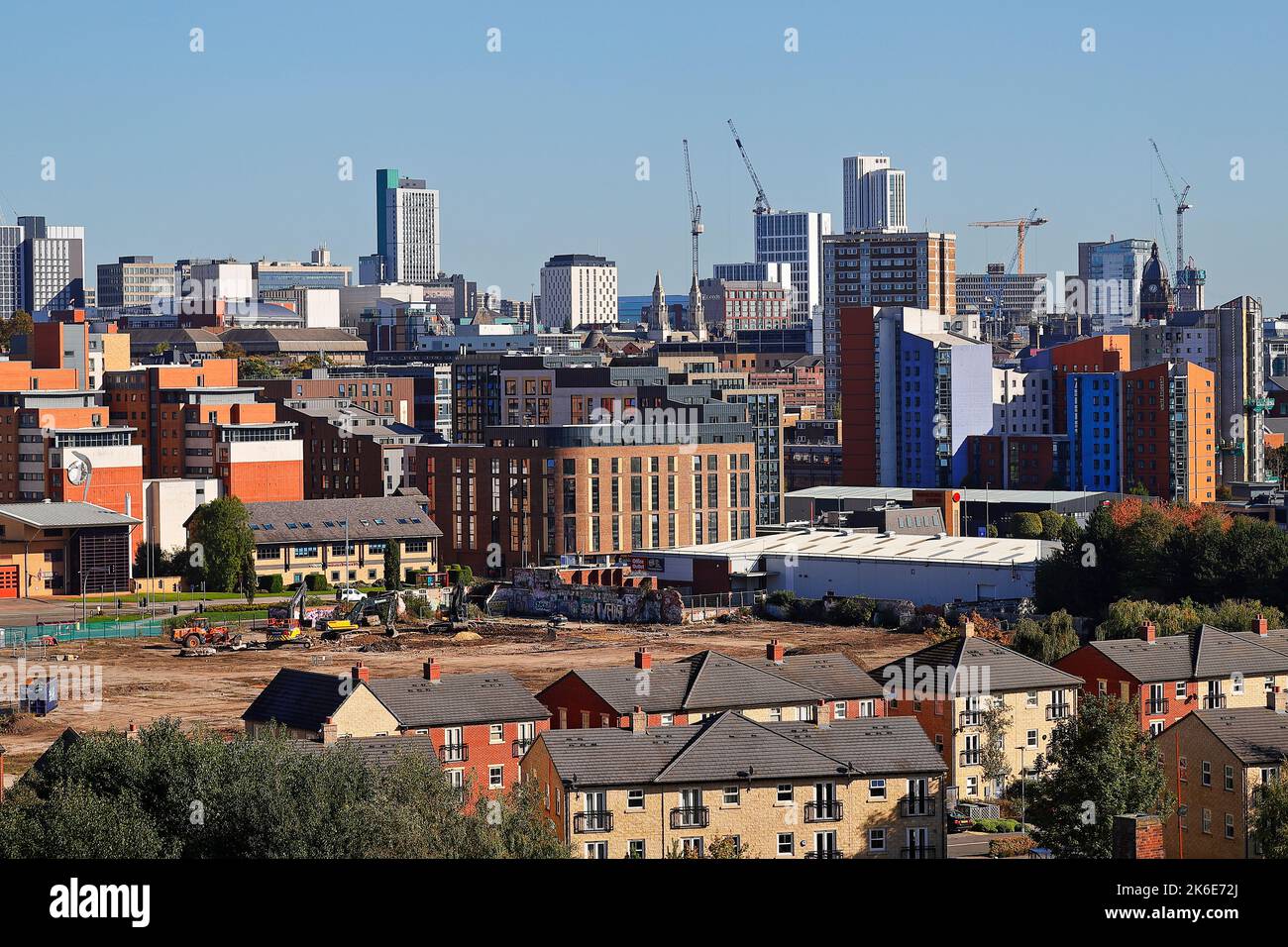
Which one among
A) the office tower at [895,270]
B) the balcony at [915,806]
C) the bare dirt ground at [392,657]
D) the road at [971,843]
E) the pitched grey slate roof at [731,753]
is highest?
the office tower at [895,270]

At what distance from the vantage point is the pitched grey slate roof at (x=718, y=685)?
45000 mm

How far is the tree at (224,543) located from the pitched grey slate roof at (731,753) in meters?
61.8

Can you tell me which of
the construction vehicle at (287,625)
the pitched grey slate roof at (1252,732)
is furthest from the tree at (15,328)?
the pitched grey slate roof at (1252,732)

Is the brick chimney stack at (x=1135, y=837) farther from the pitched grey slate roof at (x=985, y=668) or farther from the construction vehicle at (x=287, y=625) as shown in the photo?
the construction vehicle at (x=287, y=625)

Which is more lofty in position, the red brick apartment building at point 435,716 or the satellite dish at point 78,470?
the satellite dish at point 78,470

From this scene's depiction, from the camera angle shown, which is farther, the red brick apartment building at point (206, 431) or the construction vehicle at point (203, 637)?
the red brick apartment building at point (206, 431)

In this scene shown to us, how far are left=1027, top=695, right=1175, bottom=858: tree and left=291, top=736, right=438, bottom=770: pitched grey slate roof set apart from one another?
35.2 feet

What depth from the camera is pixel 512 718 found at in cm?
4312

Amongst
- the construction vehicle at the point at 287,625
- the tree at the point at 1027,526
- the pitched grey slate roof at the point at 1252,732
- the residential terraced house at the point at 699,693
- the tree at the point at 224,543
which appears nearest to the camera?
the pitched grey slate roof at the point at 1252,732

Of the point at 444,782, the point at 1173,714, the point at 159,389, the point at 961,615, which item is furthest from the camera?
the point at 159,389

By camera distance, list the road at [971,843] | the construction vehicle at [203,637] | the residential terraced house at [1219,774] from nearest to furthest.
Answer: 1. the residential terraced house at [1219,774]
2. the road at [971,843]
3. the construction vehicle at [203,637]
